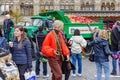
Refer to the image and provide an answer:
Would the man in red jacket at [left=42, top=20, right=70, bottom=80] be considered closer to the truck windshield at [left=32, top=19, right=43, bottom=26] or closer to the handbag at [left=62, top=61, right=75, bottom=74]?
the handbag at [left=62, top=61, right=75, bottom=74]

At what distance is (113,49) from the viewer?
1302cm

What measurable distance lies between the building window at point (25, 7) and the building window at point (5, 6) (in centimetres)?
183

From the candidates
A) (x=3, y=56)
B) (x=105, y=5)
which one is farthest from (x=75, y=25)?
(x=105, y=5)

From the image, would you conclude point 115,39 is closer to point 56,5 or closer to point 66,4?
point 66,4

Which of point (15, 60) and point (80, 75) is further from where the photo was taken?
point (80, 75)

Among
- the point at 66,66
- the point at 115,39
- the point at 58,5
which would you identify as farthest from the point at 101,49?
the point at 58,5

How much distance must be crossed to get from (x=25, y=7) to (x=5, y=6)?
367cm

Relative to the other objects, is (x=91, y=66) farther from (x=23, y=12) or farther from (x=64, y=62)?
(x=23, y=12)

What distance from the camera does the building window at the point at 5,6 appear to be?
64369 millimetres

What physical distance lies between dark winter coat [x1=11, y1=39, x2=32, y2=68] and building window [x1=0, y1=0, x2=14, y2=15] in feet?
181

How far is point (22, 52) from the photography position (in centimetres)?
918

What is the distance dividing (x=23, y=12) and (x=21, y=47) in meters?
57.3

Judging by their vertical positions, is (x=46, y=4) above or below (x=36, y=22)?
below

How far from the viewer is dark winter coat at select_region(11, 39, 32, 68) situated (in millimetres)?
9156
